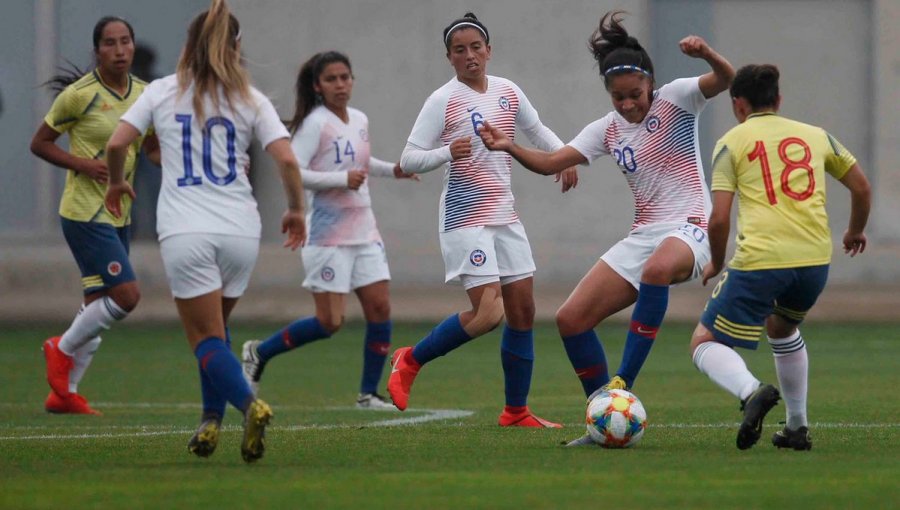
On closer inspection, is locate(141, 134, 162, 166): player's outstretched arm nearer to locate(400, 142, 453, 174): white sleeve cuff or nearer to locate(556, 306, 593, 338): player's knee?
locate(400, 142, 453, 174): white sleeve cuff

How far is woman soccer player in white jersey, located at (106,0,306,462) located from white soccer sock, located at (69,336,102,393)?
4066 mm

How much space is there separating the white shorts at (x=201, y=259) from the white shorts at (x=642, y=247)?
7.26 feet

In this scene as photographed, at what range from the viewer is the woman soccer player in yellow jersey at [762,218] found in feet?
22.7

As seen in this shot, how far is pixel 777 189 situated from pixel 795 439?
1131mm

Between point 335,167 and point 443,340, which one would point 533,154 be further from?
point 335,167

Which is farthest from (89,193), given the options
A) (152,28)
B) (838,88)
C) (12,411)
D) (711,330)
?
(838,88)

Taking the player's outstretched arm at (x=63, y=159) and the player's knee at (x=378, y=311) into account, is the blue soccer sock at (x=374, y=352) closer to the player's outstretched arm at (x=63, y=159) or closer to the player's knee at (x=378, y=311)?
the player's knee at (x=378, y=311)

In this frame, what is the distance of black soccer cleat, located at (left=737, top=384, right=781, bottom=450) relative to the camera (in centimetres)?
669

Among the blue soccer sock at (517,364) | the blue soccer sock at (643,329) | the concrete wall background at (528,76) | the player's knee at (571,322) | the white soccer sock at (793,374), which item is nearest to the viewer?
the white soccer sock at (793,374)

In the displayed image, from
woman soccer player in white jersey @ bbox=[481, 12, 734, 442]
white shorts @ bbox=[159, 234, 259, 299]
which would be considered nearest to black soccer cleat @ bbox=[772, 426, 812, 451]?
woman soccer player in white jersey @ bbox=[481, 12, 734, 442]

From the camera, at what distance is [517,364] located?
9086 millimetres

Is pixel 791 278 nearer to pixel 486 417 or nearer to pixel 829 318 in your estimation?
pixel 486 417

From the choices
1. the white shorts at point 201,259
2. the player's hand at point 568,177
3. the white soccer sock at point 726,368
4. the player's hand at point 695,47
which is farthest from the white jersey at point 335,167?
the white soccer sock at point 726,368

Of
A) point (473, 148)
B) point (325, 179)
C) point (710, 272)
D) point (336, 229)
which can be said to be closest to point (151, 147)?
point (325, 179)
